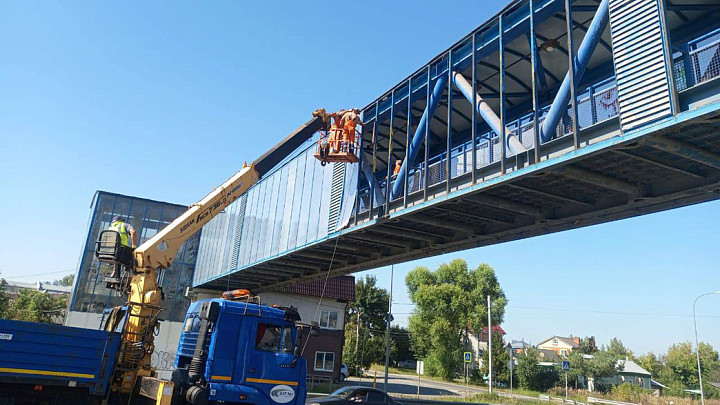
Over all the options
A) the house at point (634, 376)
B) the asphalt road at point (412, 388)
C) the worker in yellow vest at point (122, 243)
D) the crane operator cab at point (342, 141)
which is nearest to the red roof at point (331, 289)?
the asphalt road at point (412, 388)

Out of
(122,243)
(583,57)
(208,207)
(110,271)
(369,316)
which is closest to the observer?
(583,57)

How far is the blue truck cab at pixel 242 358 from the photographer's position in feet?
30.6

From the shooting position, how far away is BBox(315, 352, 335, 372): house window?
33.1 m

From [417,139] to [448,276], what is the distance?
47.2 meters

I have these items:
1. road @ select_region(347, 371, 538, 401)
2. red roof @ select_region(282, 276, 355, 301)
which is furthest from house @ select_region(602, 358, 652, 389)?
red roof @ select_region(282, 276, 355, 301)

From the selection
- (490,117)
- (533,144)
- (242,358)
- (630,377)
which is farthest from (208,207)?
(630,377)

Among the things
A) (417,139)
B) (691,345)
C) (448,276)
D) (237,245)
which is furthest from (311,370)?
(691,345)

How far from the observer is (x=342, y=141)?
16.7 metres

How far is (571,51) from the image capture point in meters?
9.81

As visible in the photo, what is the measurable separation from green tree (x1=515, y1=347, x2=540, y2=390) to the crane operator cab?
44178mm

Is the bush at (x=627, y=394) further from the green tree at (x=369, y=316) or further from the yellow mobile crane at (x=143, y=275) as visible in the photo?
the yellow mobile crane at (x=143, y=275)

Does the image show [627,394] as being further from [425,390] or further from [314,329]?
[314,329]

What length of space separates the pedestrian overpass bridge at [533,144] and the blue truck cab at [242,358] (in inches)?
221

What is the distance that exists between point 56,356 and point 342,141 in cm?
1076
